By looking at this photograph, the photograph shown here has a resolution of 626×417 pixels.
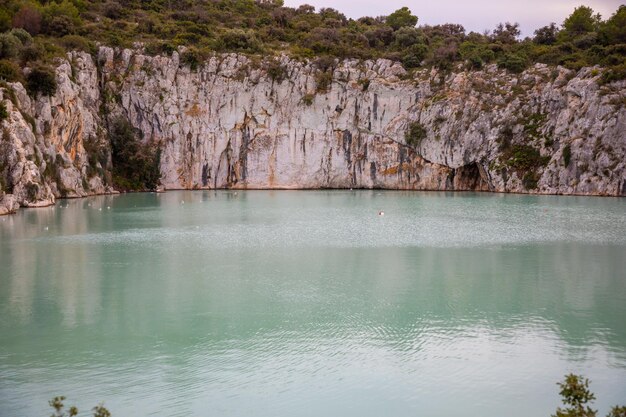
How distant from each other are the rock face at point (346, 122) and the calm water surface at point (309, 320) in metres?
31.7

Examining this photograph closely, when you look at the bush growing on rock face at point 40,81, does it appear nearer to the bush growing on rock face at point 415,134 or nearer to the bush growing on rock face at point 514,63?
the bush growing on rock face at point 415,134

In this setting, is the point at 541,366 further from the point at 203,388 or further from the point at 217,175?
the point at 217,175

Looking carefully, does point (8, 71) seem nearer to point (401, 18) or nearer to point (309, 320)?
point (309, 320)

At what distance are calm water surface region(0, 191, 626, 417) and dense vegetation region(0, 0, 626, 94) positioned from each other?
119 feet

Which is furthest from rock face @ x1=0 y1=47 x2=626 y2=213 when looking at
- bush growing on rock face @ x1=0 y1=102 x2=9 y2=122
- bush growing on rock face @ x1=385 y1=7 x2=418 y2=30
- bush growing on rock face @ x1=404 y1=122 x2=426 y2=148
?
bush growing on rock face @ x1=385 y1=7 x2=418 y2=30

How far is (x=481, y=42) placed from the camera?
260 ft

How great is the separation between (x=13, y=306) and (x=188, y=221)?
2111cm

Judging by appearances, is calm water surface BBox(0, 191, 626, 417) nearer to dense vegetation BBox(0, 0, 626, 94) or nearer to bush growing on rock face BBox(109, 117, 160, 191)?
bush growing on rock face BBox(109, 117, 160, 191)

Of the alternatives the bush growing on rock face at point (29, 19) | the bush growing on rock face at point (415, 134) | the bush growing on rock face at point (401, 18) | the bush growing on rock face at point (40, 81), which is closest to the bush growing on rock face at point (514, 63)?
the bush growing on rock face at point (415, 134)

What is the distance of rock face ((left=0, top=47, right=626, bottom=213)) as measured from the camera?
62.9 meters

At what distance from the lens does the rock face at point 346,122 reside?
62.9 m

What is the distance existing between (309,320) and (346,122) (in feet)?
188

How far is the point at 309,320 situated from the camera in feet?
55.4

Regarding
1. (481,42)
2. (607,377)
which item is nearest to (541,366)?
(607,377)
